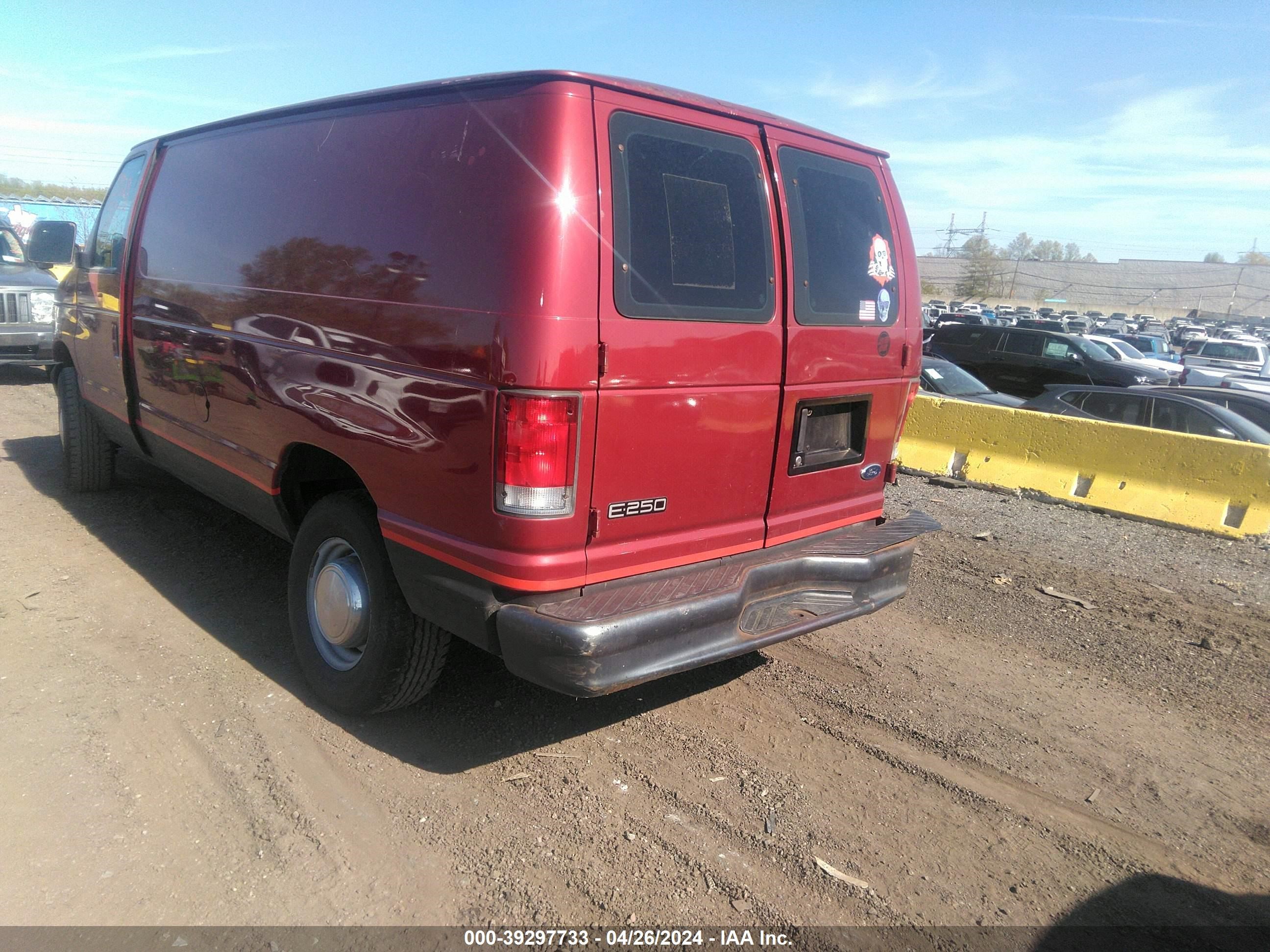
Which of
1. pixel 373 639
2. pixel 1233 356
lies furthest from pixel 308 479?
pixel 1233 356

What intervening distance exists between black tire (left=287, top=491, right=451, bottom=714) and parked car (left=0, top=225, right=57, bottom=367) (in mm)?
9950

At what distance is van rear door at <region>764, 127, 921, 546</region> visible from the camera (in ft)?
11.4

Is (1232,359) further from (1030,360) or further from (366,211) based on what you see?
(366,211)

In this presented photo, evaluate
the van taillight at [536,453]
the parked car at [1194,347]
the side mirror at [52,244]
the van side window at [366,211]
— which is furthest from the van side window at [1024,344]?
the van taillight at [536,453]

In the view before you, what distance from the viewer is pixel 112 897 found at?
8.61 ft

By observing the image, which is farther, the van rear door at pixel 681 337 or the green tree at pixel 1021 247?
the green tree at pixel 1021 247

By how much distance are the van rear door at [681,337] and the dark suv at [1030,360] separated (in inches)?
531

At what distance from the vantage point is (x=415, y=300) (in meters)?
3.04

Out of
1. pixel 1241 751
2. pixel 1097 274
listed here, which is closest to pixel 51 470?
pixel 1241 751

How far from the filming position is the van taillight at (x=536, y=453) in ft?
8.97

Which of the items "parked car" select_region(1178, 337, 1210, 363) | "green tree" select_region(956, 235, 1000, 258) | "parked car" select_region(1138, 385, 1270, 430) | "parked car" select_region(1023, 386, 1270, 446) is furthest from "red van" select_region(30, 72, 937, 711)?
"green tree" select_region(956, 235, 1000, 258)

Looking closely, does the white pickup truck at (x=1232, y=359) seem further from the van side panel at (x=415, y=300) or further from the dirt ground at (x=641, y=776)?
the van side panel at (x=415, y=300)

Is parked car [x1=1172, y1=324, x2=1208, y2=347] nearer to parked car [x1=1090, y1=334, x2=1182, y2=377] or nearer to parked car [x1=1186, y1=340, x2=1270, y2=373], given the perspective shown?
parked car [x1=1186, y1=340, x2=1270, y2=373]

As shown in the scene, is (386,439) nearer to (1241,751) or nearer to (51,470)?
(1241,751)
